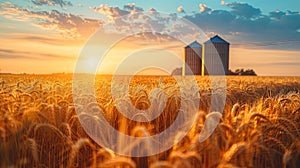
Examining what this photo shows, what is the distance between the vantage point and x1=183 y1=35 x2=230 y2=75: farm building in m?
56.2

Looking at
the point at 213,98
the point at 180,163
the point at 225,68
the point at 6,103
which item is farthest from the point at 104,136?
the point at 225,68

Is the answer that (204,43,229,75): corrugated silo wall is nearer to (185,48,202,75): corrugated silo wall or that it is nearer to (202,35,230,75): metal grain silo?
(202,35,230,75): metal grain silo

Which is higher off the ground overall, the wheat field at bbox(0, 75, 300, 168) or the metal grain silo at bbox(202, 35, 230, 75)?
the metal grain silo at bbox(202, 35, 230, 75)

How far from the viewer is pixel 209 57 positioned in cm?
5734

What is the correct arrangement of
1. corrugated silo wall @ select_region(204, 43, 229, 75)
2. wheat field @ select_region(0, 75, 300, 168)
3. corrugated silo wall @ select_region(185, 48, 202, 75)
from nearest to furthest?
1. wheat field @ select_region(0, 75, 300, 168)
2. corrugated silo wall @ select_region(204, 43, 229, 75)
3. corrugated silo wall @ select_region(185, 48, 202, 75)

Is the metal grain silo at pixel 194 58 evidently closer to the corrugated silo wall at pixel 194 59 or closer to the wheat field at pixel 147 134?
the corrugated silo wall at pixel 194 59

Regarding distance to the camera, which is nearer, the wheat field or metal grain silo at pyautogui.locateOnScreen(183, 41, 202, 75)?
the wheat field

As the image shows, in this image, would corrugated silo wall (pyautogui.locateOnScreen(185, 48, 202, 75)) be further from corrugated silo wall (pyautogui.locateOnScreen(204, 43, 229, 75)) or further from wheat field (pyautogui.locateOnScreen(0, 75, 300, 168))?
wheat field (pyautogui.locateOnScreen(0, 75, 300, 168))

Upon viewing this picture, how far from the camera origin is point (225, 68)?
2206 inches

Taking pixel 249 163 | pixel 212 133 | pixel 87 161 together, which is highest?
pixel 212 133

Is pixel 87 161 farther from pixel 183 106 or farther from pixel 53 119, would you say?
pixel 183 106

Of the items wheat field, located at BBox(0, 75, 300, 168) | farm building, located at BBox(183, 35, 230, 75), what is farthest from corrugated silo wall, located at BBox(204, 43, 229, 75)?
wheat field, located at BBox(0, 75, 300, 168)

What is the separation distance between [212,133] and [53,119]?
2155 mm

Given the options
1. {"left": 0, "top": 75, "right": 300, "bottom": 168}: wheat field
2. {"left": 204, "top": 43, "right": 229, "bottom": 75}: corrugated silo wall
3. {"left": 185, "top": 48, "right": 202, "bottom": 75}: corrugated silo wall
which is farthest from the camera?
{"left": 185, "top": 48, "right": 202, "bottom": 75}: corrugated silo wall
